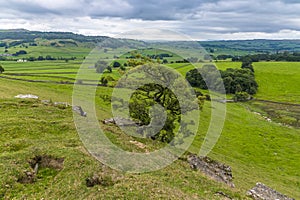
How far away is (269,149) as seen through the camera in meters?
63.0

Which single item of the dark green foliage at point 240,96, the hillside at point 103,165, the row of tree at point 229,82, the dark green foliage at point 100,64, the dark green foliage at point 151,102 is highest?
the dark green foliage at point 100,64

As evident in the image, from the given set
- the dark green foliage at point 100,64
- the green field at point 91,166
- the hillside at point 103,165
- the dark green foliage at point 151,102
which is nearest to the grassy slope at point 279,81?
the green field at point 91,166

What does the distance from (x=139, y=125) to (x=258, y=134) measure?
159 ft

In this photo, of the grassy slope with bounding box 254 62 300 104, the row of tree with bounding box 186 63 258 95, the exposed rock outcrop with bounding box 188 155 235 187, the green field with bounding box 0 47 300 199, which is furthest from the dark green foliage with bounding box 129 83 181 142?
the grassy slope with bounding box 254 62 300 104

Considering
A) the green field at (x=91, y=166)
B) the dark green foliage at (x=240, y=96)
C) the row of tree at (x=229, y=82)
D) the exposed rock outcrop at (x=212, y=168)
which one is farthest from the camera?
the row of tree at (x=229, y=82)

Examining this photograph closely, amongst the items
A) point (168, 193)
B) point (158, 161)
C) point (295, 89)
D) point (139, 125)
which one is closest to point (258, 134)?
point (139, 125)

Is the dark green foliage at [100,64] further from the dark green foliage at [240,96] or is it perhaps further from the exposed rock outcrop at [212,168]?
the dark green foliage at [240,96]

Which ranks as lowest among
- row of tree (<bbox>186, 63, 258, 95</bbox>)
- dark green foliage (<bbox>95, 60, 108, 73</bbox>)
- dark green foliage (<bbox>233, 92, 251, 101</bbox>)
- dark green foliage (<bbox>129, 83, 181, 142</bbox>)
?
dark green foliage (<bbox>233, 92, 251, 101</bbox>)

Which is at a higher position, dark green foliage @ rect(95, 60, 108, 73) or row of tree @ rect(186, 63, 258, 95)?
dark green foliage @ rect(95, 60, 108, 73)

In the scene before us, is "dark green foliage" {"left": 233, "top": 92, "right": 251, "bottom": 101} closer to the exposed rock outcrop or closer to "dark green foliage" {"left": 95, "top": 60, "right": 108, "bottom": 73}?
"dark green foliage" {"left": 95, "top": 60, "right": 108, "bottom": 73}

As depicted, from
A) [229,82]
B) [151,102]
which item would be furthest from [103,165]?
[229,82]

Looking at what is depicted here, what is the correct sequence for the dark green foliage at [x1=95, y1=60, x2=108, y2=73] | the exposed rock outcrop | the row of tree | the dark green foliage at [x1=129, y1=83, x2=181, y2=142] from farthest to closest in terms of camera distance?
the row of tree
the dark green foliage at [x1=95, y1=60, x2=108, y2=73]
the dark green foliage at [x1=129, y1=83, x2=181, y2=142]
the exposed rock outcrop

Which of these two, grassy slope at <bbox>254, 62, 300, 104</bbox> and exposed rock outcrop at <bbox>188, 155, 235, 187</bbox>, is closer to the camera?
exposed rock outcrop at <bbox>188, 155, 235, 187</bbox>

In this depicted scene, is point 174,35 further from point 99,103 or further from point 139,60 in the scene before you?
point 99,103
